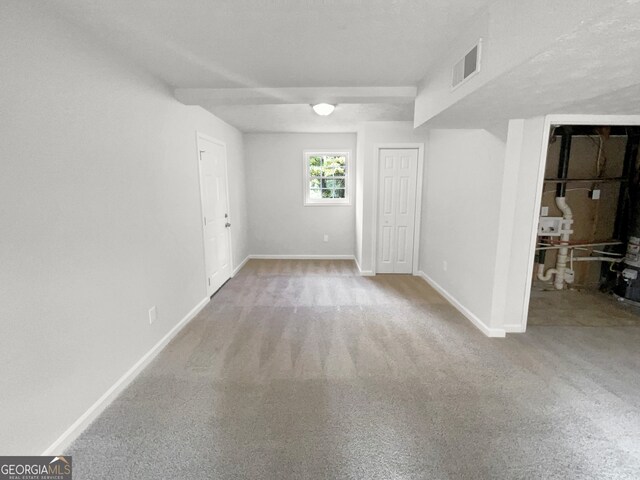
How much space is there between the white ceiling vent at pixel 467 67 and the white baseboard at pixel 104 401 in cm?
300

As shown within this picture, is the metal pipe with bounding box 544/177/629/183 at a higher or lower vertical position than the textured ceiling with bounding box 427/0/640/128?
lower

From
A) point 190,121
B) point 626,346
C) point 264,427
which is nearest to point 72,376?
point 264,427

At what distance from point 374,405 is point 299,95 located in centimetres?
266

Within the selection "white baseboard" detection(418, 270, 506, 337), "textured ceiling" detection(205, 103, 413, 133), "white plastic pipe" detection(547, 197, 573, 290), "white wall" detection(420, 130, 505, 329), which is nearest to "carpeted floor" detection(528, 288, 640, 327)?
"white plastic pipe" detection(547, 197, 573, 290)

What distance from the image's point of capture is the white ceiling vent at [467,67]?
1588mm

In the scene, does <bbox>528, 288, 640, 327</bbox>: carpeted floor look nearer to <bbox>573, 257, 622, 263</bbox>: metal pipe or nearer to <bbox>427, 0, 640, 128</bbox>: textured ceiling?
<bbox>573, 257, 622, 263</bbox>: metal pipe

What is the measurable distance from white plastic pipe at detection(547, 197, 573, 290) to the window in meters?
3.21

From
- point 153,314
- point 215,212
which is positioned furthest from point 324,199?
point 153,314

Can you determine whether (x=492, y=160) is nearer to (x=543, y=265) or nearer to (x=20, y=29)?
(x=543, y=265)

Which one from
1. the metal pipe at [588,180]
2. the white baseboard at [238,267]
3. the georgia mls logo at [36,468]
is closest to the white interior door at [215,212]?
the white baseboard at [238,267]

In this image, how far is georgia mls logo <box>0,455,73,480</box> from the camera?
137 centimetres

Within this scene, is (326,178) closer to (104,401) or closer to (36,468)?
(104,401)

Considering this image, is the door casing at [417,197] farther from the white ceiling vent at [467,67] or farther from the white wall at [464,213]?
the white ceiling vent at [467,67]

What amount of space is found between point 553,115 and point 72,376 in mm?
3945
